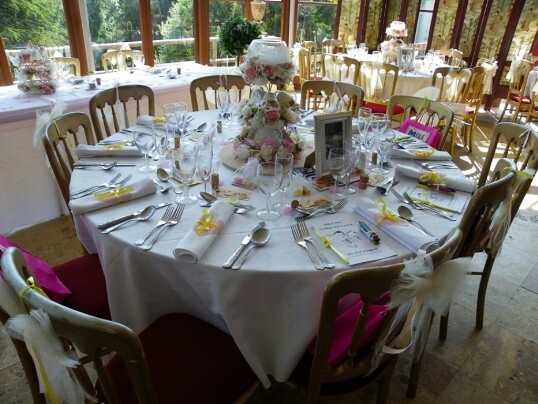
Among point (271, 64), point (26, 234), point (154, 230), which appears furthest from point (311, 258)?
point (26, 234)

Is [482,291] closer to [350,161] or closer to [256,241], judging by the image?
[350,161]

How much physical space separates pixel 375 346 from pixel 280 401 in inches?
25.4

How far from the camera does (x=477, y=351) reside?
73.6 inches

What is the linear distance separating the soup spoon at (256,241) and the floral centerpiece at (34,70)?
256cm

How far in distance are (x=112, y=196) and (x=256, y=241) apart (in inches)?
23.2

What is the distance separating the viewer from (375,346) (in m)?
1.10

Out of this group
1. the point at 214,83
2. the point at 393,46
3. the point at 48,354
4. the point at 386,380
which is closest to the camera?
the point at 48,354

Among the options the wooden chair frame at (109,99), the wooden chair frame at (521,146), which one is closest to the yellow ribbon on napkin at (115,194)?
the wooden chair frame at (109,99)

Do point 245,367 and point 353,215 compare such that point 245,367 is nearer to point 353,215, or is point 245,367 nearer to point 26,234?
point 353,215

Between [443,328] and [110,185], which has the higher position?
[110,185]

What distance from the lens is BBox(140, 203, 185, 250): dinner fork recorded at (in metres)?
1.20

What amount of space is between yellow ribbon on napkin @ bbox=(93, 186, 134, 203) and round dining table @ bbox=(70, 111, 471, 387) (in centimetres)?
3

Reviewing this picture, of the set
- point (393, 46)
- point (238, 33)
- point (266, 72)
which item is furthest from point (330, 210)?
point (393, 46)

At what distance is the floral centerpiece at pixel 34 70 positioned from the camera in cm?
289
